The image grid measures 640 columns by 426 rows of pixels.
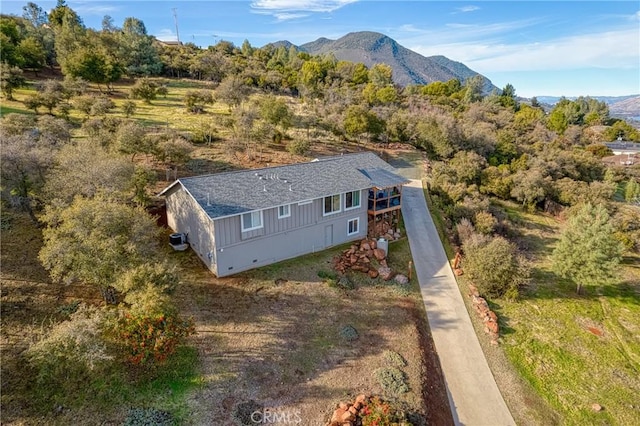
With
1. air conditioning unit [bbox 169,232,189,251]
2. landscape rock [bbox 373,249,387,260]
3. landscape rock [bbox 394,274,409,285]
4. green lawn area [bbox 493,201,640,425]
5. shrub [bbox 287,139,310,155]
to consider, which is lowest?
green lawn area [bbox 493,201,640,425]

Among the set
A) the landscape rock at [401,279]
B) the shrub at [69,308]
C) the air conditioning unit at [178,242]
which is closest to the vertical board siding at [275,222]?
the air conditioning unit at [178,242]

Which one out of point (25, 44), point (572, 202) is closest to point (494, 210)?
point (572, 202)

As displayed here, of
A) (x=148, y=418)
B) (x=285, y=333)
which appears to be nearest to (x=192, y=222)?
(x=285, y=333)

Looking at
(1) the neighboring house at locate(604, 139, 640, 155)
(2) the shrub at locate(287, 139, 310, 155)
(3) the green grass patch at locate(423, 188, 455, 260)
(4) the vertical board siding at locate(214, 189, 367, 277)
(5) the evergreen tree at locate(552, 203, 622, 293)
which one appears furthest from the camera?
(1) the neighboring house at locate(604, 139, 640, 155)

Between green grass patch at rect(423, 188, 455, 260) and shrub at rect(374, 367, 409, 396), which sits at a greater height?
green grass patch at rect(423, 188, 455, 260)

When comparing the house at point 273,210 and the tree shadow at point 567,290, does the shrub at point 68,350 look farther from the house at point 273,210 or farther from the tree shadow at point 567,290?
the tree shadow at point 567,290

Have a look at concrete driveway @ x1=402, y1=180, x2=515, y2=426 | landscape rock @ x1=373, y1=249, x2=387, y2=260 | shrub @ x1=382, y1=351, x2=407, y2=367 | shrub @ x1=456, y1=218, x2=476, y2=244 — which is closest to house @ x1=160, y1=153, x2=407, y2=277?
landscape rock @ x1=373, y1=249, x2=387, y2=260

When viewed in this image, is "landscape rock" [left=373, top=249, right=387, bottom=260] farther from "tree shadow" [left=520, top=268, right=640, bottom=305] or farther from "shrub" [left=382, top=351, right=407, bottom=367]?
"tree shadow" [left=520, top=268, right=640, bottom=305]
